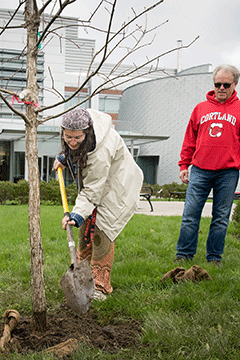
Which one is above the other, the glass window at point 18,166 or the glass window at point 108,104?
the glass window at point 108,104

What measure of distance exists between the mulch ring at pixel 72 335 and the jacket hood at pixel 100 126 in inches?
48.2

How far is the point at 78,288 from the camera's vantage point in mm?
2213

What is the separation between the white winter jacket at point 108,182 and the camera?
2.65 meters

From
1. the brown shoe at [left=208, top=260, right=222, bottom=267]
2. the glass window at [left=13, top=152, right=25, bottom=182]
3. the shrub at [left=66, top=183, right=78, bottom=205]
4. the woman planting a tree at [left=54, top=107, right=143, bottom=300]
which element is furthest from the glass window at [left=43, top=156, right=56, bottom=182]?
the woman planting a tree at [left=54, top=107, right=143, bottom=300]

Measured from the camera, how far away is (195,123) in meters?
3.90

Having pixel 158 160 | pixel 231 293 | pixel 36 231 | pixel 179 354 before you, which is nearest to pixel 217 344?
pixel 179 354

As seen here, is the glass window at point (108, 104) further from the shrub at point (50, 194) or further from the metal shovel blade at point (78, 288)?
the metal shovel blade at point (78, 288)

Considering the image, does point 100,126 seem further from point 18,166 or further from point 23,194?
point 18,166

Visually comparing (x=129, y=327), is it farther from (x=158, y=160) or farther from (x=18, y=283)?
(x=158, y=160)

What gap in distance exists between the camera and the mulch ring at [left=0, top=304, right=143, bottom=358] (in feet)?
6.84

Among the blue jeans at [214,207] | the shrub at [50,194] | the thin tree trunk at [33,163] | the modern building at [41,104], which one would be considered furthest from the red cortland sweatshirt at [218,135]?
the modern building at [41,104]

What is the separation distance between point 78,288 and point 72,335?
29cm

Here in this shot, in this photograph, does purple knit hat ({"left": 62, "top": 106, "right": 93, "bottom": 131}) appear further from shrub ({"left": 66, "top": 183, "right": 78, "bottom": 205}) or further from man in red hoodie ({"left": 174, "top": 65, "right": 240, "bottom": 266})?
shrub ({"left": 66, "top": 183, "right": 78, "bottom": 205})

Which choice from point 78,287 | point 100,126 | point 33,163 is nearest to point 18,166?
point 100,126
